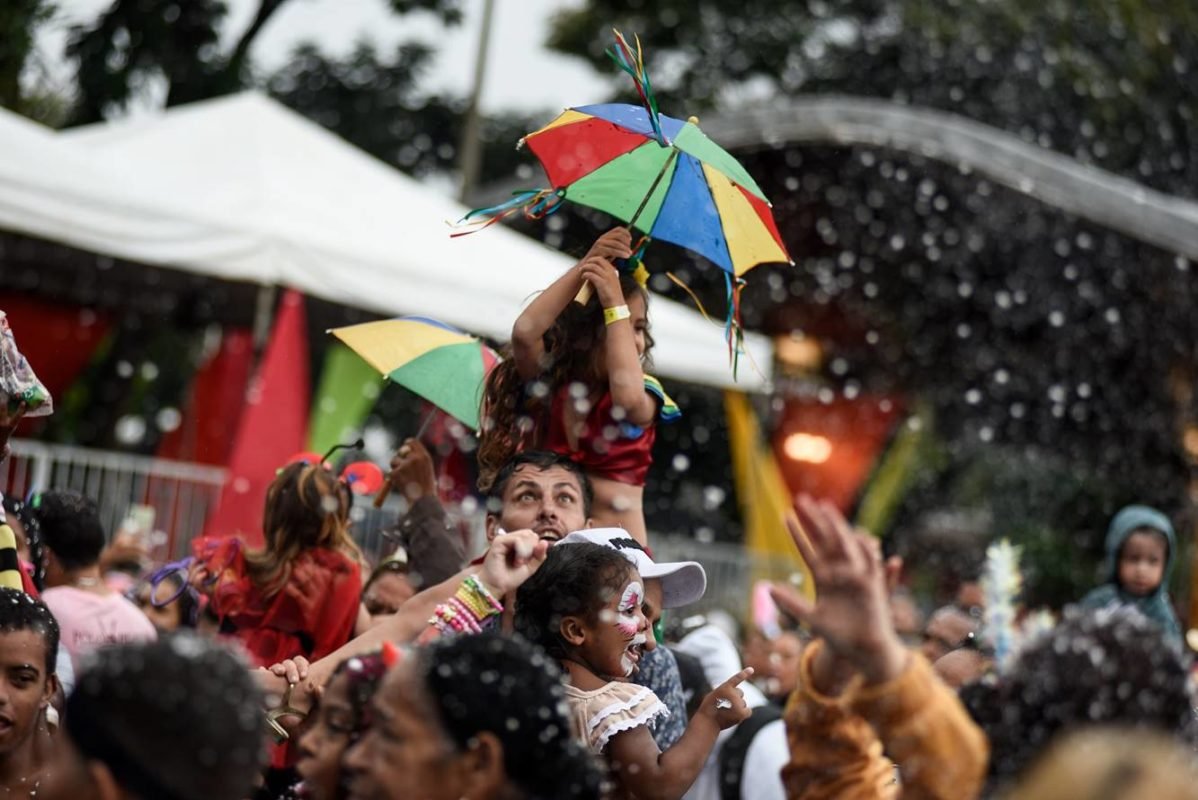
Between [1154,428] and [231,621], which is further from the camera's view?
[1154,428]

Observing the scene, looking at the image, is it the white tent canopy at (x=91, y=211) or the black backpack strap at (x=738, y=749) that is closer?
the black backpack strap at (x=738, y=749)

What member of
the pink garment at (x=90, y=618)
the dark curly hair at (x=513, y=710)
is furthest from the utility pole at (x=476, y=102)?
the dark curly hair at (x=513, y=710)

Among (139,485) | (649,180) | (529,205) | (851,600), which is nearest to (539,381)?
(529,205)

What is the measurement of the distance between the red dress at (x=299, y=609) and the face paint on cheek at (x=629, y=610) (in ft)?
4.77

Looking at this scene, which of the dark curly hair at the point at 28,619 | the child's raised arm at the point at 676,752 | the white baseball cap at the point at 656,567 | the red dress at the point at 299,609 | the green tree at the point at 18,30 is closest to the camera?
the child's raised arm at the point at 676,752

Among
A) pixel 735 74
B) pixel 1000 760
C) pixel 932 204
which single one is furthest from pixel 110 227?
pixel 735 74

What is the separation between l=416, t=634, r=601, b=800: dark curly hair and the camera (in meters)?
2.75

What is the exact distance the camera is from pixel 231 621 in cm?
523

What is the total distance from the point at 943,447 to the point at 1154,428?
5.26 metres

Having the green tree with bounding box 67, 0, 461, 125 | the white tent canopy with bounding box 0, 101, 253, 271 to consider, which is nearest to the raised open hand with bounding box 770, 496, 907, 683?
the white tent canopy with bounding box 0, 101, 253, 271

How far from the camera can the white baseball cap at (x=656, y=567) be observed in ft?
13.2

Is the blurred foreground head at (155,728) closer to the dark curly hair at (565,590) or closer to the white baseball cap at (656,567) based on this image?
the dark curly hair at (565,590)

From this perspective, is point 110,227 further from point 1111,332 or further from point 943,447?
point 943,447

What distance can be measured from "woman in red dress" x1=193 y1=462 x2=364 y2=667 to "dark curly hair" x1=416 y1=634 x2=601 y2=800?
7.31ft
